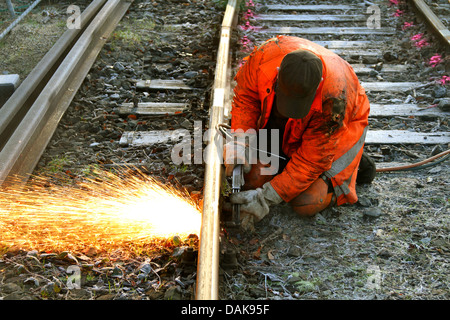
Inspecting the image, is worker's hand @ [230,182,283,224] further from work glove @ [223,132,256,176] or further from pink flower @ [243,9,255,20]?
pink flower @ [243,9,255,20]

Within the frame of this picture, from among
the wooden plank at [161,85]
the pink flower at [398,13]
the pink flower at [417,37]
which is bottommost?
the wooden plank at [161,85]

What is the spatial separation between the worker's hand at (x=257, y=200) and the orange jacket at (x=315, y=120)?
0.05m

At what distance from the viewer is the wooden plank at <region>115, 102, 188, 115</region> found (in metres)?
4.95

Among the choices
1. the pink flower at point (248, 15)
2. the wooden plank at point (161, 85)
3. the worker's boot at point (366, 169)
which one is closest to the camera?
the worker's boot at point (366, 169)

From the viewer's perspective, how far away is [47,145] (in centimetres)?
439

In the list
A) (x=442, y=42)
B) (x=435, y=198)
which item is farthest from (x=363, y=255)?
(x=442, y=42)

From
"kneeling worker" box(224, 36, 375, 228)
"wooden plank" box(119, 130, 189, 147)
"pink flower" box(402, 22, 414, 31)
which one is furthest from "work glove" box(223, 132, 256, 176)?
"pink flower" box(402, 22, 414, 31)

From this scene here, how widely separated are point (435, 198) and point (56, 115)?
327 cm

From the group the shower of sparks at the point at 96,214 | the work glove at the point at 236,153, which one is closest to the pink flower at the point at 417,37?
the work glove at the point at 236,153

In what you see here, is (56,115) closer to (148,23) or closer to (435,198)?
(148,23)

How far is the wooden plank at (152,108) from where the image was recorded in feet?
16.2

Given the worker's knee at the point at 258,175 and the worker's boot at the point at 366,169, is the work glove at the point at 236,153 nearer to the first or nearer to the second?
the worker's knee at the point at 258,175

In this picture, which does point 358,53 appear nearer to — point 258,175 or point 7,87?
point 258,175

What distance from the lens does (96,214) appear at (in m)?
3.64
